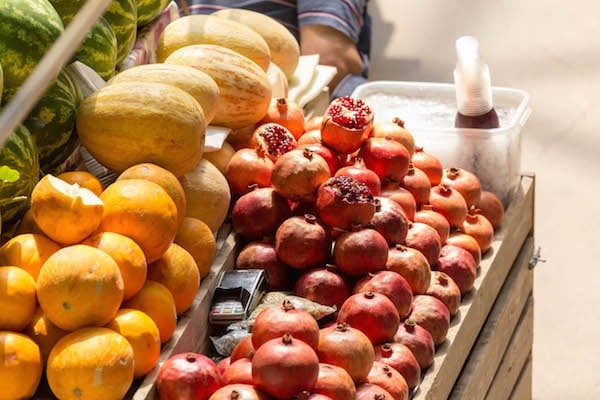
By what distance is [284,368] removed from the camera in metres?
1.69

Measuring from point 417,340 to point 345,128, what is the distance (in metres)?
0.58

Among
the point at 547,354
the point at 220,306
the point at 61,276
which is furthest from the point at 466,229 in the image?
the point at 547,354

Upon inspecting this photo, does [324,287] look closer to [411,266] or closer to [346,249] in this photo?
[346,249]

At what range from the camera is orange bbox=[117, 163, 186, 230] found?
1955 millimetres

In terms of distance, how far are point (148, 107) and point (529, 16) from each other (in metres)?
4.03

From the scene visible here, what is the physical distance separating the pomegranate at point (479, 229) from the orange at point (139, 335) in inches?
40.8

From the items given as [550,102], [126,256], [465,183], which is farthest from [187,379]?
[550,102]

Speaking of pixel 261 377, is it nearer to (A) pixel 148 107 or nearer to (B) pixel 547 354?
(A) pixel 148 107

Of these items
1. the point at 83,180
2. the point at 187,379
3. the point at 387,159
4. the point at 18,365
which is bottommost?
the point at 18,365

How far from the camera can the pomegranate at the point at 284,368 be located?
1691 mm

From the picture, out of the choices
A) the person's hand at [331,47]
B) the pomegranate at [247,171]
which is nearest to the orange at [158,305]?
the pomegranate at [247,171]

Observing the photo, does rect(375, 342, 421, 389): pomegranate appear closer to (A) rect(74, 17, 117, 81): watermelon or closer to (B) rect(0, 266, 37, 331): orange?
(B) rect(0, 266, 37, 331): orange

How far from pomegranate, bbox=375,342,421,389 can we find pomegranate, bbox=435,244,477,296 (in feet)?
1.24

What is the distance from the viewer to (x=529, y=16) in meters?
5.65
